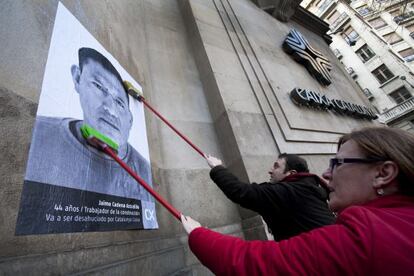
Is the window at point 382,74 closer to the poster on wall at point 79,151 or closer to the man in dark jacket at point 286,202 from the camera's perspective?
the man in dark jacket at point 286,202

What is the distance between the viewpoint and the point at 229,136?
12.8ft

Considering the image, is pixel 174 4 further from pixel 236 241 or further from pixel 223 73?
pixel 236 241

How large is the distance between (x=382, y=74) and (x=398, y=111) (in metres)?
6.12

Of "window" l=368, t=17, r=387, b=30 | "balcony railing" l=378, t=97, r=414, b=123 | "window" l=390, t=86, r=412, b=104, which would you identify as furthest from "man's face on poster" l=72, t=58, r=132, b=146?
"window" l=368, t=17, r=387, b=30

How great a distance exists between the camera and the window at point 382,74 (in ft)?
86.5

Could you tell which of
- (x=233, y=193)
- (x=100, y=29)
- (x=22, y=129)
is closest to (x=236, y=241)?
(x=233, y=193)

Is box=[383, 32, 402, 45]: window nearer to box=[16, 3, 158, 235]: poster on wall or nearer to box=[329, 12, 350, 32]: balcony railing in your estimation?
box=[329, 12, 350, 32]: balcony railing

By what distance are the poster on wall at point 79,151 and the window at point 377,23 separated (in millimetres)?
37181

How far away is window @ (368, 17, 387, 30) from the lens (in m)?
29.5

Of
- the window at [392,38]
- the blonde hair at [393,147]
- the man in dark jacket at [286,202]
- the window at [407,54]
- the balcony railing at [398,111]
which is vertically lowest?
the balcony railing at [398,111]

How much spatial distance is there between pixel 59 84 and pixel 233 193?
1.57 m

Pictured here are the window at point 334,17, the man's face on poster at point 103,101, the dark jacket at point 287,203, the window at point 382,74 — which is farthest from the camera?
the window at point 334,17

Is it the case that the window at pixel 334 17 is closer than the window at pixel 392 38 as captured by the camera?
No

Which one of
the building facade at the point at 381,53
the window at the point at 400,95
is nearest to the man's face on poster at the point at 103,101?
the building facade at the point at 381,53
